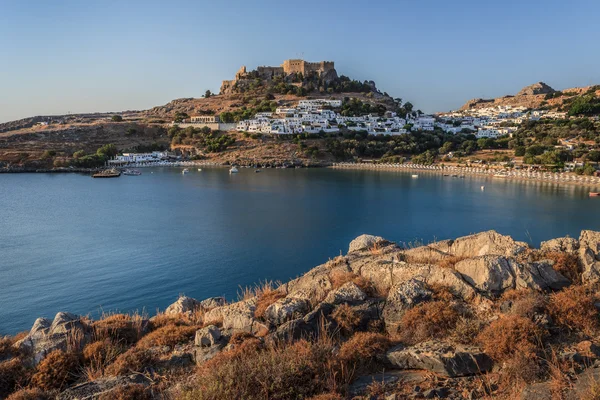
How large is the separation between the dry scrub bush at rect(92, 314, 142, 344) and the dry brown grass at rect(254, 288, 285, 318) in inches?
76.1

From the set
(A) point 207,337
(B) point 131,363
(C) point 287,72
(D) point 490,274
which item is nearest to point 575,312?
(D) point 490,274

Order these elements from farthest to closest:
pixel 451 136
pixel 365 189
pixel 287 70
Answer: pixel 287 70 < pixel 451 136 < pixel 365 189

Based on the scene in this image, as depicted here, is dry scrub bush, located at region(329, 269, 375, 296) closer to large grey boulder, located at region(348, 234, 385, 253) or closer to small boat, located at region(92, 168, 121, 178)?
large grey boulder, located at region(348, 234, 385, 253)

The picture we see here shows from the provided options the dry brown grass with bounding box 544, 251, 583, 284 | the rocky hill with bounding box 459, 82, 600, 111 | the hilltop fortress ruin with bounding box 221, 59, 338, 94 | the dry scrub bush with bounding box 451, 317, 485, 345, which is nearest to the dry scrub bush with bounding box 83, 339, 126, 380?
the dry scrub bush with bounding box 451, 317, 485, 345

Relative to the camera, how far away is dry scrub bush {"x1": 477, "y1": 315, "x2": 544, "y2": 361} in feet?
14.7

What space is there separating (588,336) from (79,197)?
4453cm

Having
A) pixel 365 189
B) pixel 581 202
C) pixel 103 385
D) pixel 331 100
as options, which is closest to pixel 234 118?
pixel 331 100

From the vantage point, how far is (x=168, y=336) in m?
6.06

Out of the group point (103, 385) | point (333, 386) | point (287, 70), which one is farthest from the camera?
point (287, 70)

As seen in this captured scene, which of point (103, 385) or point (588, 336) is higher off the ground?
point (588, 336)

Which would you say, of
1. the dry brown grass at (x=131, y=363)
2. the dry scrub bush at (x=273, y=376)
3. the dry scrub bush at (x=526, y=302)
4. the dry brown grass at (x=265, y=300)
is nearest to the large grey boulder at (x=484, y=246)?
the dry scrub bush at (x=526, y=302)

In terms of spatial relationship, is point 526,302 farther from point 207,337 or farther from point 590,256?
point 207,337

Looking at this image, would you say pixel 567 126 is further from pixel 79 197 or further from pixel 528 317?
pixel 528 317

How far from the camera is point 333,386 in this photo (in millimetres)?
4258
